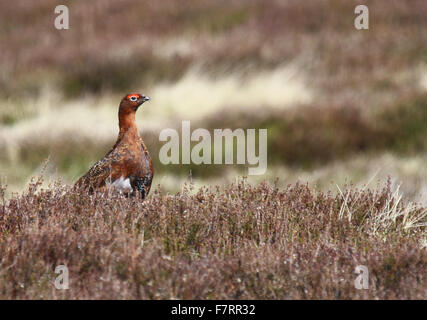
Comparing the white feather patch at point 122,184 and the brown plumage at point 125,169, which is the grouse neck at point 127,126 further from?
the white feather patch at point 122,184

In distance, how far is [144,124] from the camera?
28.8 ft

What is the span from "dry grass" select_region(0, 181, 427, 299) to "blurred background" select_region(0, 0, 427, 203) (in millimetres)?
1347

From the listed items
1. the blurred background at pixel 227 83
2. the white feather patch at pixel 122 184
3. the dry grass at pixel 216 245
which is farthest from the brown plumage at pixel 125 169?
the blurred background at pixel 227 83

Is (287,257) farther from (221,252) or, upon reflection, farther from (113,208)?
(113,208)

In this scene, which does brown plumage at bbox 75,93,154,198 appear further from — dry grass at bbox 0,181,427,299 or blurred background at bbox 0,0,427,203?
blurred background at bbox 0,0,427,203

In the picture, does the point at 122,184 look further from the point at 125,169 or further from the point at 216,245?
the point at 216,245

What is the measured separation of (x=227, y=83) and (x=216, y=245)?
Result: 20.3ft

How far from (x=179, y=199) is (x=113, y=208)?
42 centimetres

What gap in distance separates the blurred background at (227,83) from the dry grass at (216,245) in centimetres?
135

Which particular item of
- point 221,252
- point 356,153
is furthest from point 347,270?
point 356,153

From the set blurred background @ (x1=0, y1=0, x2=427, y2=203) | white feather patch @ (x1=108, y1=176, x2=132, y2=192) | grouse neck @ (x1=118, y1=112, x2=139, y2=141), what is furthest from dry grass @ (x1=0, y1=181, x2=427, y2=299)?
blurred background @ (x1=0, y1=0, x2=427, y2=203)

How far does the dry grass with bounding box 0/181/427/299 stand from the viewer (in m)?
3.41

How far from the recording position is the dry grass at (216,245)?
11.2 ft

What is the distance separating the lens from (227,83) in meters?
10.0
